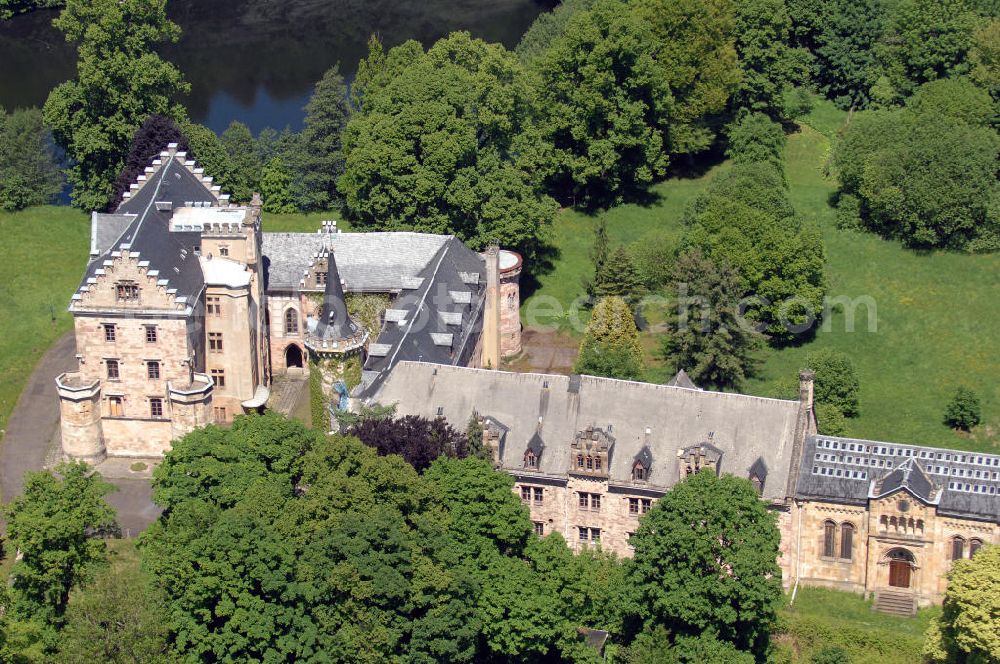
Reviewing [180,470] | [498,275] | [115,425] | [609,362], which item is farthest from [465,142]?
[180,470]

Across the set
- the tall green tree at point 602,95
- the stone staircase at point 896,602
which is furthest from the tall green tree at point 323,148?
the stone staircase at point 896,602

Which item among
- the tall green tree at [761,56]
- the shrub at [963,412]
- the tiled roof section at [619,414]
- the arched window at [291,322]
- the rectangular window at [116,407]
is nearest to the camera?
the tiled roof section at [619,414]

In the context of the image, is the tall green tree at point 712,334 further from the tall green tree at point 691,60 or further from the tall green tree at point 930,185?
the tall green tree at point 691,60

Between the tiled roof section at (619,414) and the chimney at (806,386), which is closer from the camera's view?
the tiled roof section at (619,414)

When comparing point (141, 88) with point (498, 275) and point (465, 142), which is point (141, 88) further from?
point (498, 275)

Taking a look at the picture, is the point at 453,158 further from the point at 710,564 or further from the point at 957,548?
the point at 957,548

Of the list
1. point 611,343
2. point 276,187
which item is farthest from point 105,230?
point 611,343
